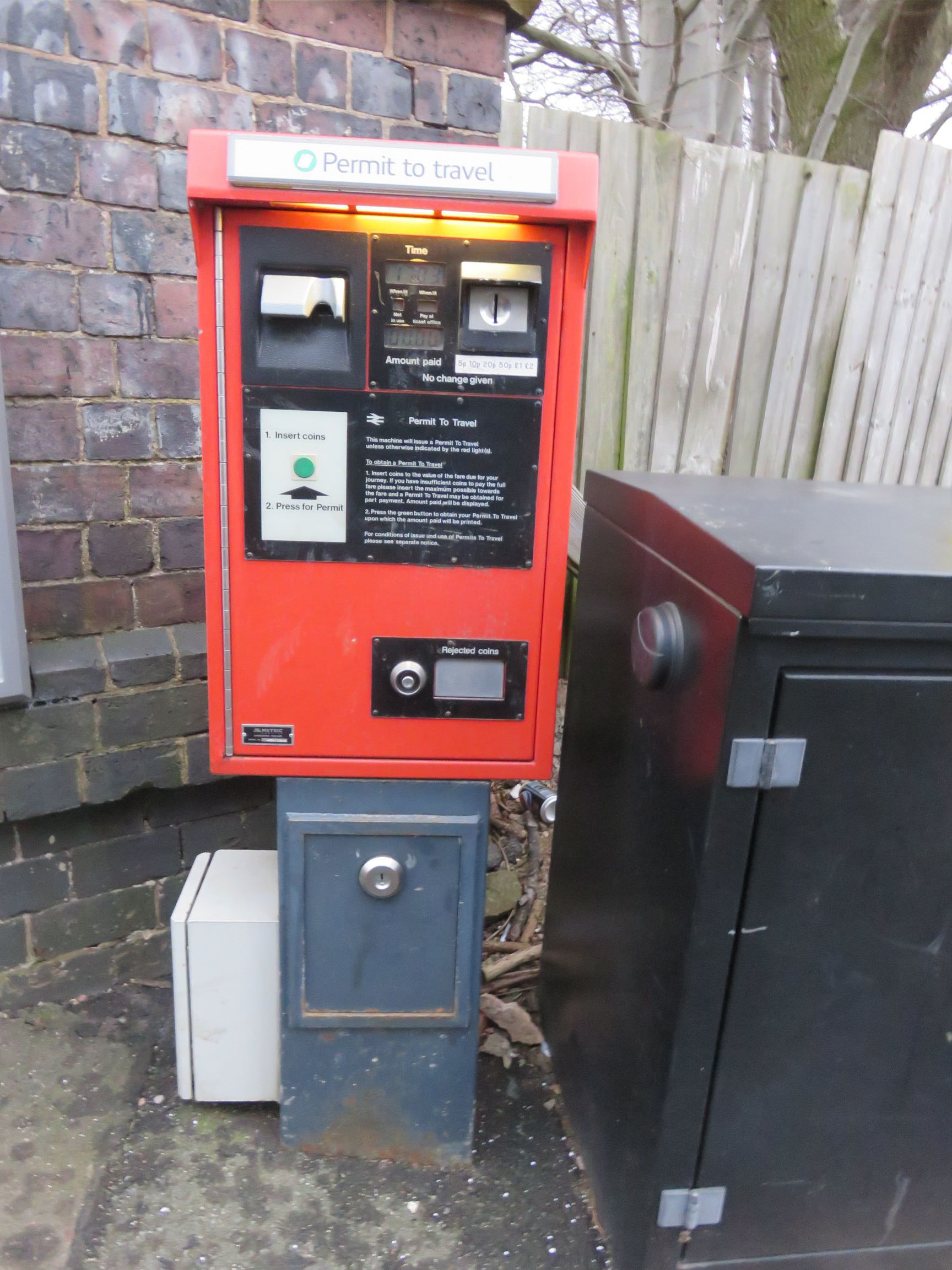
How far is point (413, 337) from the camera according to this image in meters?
1.48

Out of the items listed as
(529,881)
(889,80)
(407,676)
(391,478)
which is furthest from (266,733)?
(889,80)

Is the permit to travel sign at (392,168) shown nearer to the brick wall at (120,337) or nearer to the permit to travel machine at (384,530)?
the permit to travel machine at (384,530)

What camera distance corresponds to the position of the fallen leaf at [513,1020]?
7.54 feet

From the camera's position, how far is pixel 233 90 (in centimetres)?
204

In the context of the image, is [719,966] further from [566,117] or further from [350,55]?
[566,117]

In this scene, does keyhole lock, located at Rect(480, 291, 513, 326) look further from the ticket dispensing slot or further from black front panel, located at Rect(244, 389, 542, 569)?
black front panel, located at Rect(244, 389, 542, 569)

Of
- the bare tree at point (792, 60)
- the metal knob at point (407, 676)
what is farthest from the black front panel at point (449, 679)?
the bare tree at point (792, 60)

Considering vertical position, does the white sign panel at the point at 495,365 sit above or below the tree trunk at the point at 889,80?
below

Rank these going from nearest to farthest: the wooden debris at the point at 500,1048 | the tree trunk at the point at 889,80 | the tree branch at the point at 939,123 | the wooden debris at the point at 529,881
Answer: the wooden debris at the point at 500,1048, the wooden debris at the point at 529,881, the tree trunk at the point at 889,80, the tree branch at the point at 939,123

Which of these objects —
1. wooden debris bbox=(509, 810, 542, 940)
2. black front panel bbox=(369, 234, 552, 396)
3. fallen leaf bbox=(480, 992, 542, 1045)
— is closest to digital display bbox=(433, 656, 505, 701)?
black front panel bbox=(369, 234, 552, 396)

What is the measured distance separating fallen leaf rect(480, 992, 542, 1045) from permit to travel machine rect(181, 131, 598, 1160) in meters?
0.46

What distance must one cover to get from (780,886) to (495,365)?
3.09ft

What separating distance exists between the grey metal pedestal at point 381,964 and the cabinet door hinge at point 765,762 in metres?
0.59

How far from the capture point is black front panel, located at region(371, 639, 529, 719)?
64.2 inches
